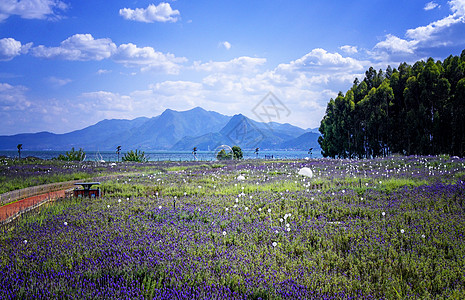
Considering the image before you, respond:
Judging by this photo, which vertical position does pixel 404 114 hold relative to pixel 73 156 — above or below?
above

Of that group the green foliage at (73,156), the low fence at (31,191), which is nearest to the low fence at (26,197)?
the low fence at (31,191)

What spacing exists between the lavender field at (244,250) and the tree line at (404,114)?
70.6 ft

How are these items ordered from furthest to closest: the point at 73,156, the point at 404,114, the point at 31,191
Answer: the point at 73,156
the point at 404,114
the point at 31,191

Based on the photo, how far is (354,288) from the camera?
166 inches

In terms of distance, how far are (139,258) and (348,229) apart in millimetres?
4419

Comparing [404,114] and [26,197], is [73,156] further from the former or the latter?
[404,114]

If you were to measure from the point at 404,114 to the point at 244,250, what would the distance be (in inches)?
1250

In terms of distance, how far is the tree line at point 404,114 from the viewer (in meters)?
27.1

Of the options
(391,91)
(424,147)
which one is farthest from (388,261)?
(391,91)

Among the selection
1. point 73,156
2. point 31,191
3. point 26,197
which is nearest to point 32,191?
point 31,191

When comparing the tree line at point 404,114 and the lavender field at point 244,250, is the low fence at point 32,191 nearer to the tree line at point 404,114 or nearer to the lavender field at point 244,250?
the lavender field at point 244,250

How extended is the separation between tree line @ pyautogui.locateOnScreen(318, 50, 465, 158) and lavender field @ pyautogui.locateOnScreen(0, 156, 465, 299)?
2151cm

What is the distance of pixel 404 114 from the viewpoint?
3123cm

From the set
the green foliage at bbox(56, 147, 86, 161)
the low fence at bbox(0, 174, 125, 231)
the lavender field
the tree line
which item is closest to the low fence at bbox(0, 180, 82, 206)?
the low fence at bbox(0, 174, 125, 231)
